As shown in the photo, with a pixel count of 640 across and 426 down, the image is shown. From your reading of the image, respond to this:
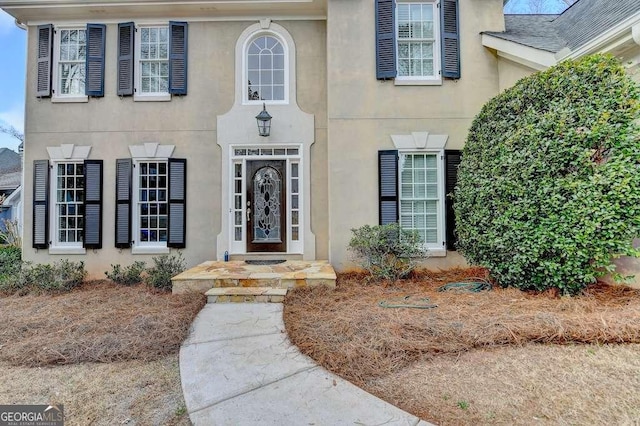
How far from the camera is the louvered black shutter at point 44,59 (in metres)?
7.09

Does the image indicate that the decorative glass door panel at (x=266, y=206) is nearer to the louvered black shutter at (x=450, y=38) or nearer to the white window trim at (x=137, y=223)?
the white window trim at (x=137, y=223)

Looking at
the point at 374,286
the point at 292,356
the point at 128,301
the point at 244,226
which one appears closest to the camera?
the point at 292,356

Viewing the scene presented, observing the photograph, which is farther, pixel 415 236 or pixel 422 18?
pixel 422 18

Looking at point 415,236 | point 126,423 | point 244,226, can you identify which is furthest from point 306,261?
point 126,423

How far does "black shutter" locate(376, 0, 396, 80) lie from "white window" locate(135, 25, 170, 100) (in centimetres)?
446

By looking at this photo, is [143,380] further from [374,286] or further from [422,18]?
[422,18]

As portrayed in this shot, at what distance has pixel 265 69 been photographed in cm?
728

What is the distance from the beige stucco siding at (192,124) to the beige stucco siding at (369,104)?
27.1 inches

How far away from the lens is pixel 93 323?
13.3 feet

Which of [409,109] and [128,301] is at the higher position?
[409,109]

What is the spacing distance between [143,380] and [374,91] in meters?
5.90

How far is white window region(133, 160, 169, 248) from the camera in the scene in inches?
282

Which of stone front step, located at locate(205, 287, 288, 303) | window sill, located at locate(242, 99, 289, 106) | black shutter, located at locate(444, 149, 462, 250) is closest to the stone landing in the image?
stone front step, located at locate(205, 287, 288, 303)

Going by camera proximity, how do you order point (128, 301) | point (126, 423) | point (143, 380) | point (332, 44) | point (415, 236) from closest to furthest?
point (126, 423), point (143, 380), point (128, 301), point (415, 236), point (332, 44)
